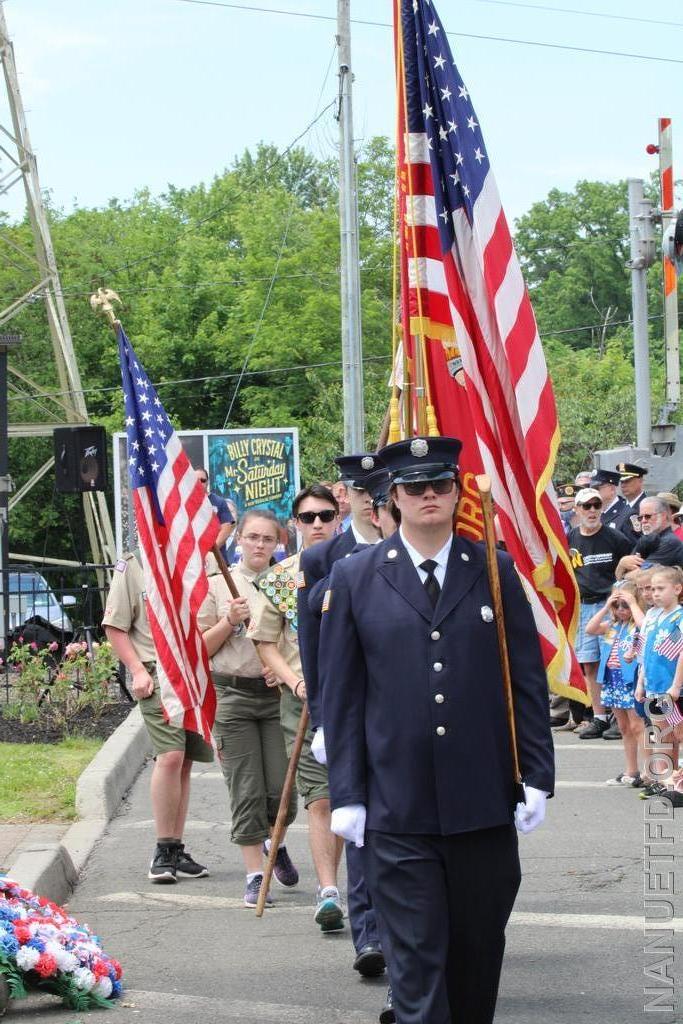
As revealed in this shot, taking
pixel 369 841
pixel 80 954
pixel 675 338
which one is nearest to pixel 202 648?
pixel 80 954

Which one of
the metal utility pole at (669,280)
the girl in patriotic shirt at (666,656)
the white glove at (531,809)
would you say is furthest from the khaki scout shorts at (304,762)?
the metal utility pole at (669,280)

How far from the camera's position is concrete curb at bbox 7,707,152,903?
7.73m

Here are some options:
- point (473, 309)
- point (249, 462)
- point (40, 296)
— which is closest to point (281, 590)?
point (473, 309)

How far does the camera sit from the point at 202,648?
813 cm

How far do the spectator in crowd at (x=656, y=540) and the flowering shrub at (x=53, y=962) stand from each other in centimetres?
644

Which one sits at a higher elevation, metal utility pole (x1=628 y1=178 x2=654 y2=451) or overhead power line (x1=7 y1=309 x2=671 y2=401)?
overhead power line (x1=7 y1=309 x2=671 y2=401)

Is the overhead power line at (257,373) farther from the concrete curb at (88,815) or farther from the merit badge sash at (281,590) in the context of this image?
the merit badge sash at (281,590)

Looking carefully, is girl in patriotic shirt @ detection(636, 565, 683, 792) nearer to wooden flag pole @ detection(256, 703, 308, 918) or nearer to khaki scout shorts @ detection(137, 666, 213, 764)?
khaki scout shorts @ detection(137, 666, 213, 764)

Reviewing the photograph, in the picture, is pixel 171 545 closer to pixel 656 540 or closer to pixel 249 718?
pixel 249 718

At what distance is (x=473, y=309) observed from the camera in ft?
21.0

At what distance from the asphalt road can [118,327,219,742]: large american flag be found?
1002mm

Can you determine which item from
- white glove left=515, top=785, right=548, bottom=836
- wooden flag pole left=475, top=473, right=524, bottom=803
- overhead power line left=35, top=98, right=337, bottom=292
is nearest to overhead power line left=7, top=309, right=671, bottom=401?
overhead power line left=35, top=98, right=337, bottom=292

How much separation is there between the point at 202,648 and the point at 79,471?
1235 cm

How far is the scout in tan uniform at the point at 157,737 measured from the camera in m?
8.36
